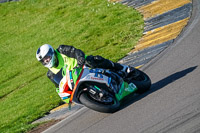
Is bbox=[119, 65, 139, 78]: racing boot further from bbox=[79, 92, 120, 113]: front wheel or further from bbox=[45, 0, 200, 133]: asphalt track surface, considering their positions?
bbox=[79, 92, 120, 113]: front wheel

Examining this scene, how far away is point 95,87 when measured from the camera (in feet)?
26.4

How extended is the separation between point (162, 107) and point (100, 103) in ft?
3.62

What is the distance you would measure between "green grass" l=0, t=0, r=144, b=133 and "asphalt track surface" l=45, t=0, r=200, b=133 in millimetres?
1999

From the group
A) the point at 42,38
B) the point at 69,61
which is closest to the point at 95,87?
the point at 69,61

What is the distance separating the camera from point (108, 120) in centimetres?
810

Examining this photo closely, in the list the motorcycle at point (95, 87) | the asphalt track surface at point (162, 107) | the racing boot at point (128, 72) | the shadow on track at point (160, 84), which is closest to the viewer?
the asphalt track surface at point (162, 107)

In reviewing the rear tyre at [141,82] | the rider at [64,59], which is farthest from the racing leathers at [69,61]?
the rear tyre at [141,82]

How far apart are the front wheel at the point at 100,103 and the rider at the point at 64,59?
0.34m

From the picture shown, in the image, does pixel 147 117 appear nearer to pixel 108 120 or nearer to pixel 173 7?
pixel 108 120

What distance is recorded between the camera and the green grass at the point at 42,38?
12.0 metres

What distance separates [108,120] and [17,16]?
Answer: 15122 millimetres

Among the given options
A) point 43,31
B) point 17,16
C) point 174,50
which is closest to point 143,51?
point 174,50

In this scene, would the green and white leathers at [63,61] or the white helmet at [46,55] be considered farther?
the green and white leathers at [63,61]

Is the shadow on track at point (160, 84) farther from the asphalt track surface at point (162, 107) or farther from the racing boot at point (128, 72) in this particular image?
the racing boot at point (128, 72)
